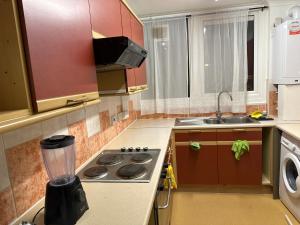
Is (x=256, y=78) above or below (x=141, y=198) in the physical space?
above

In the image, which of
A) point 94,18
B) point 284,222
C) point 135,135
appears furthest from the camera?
point 135,135

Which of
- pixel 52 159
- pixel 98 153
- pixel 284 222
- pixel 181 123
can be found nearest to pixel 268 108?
pixel 181 123

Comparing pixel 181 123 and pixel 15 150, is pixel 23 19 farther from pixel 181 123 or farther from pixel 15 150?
pixel 181 123

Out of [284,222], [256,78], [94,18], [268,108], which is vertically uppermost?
[94,18]

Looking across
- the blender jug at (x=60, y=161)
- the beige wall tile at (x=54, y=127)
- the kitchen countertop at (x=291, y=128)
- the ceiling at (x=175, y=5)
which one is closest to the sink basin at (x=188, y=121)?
the kitchen countertop at (x=291, y=128)

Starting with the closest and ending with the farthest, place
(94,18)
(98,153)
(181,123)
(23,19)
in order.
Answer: (23,19)
(94,18)
(98,153)
(181,123)

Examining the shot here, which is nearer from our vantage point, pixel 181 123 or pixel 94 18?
pixel 94 18

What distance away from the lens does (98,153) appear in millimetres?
1805

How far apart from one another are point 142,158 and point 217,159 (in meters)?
1.30

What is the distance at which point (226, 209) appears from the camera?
2318mm

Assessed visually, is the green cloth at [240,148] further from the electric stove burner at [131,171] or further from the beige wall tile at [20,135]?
the beige wall tile at [20,135]

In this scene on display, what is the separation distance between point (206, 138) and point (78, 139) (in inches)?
61.3

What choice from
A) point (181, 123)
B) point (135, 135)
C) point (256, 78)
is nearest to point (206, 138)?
point (181, 123)

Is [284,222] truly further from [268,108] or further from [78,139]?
[78,139]
